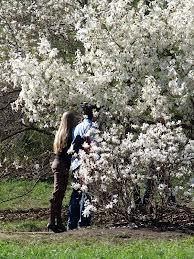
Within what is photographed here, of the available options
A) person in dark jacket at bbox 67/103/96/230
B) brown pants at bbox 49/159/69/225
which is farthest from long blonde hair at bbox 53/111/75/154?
brown pants at bbox 49/159/69/225

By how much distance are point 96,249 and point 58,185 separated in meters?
2.54

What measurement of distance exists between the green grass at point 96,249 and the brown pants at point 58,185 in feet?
3.73

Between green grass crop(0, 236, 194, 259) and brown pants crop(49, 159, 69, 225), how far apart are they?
1.14m

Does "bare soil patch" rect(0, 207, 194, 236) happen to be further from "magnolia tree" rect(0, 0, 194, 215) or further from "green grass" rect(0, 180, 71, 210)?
"green grass" rect(0, 180, 71, 210)

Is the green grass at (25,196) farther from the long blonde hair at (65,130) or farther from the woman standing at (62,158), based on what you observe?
the long blonde hair at (65,130)

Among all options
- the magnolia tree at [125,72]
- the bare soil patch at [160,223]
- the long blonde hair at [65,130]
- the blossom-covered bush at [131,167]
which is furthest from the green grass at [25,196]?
the blossom-covered bush at [131,167]

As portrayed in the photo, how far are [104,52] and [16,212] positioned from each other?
5584 millimetres

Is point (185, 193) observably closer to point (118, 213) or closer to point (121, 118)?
point (118, 213)

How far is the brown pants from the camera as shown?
34.3 ft

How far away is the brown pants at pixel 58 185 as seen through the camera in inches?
412

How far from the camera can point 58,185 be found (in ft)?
34.7

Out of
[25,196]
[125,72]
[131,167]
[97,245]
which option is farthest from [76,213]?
[25,196]

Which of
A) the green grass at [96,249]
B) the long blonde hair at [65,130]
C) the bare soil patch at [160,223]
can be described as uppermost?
the long blonde hair at [65,130]

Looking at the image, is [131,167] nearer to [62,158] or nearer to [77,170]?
[77,170]
